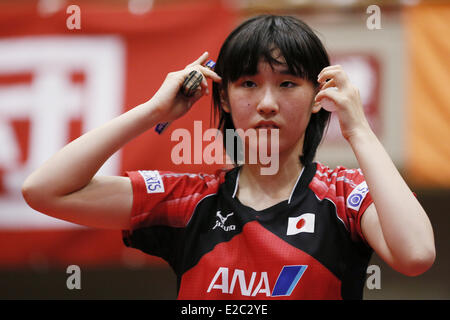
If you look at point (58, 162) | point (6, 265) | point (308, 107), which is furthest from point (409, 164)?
point (6, 265)

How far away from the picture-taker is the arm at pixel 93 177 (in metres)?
1.42

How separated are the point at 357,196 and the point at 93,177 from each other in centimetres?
78

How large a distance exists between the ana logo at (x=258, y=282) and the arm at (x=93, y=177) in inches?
13.8

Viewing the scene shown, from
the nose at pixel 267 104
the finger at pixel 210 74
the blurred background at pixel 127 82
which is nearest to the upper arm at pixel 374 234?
the nose at pixel 267 104

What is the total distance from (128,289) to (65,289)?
49cm

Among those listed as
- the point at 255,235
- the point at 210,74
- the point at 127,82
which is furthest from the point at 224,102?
the point at 127,82

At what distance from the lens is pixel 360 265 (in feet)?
4.44

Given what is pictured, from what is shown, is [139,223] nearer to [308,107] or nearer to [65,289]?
[308,107]

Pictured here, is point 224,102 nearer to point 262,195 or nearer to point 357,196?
point 262,195

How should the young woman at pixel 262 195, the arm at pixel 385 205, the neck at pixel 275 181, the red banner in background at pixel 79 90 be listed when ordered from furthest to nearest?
the red banner in background at pixel 79 90 → the neck at pixel 275 181 → the young woman at pixel 262 195 → the arm at pixel 385 205

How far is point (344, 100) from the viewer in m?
1.31

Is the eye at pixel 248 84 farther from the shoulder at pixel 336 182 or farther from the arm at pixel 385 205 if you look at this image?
the shoulder at pixel 336 182

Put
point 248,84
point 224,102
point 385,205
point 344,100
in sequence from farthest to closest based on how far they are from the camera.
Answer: point 224,102 < point 248,84 < point 344,100 < point 385,205

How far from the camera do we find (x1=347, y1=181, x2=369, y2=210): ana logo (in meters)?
1.34
